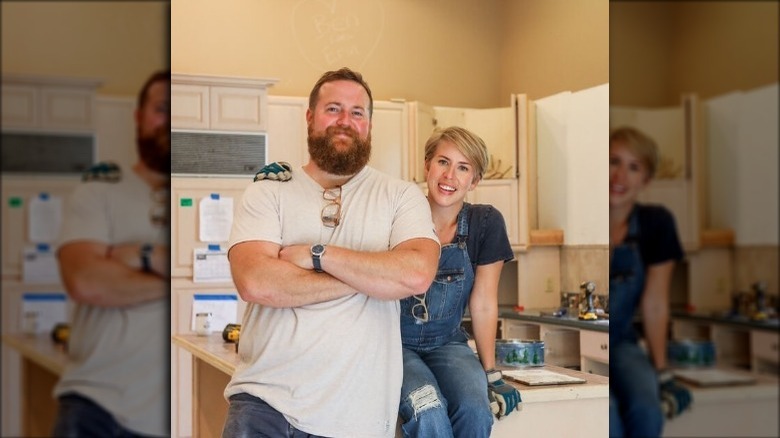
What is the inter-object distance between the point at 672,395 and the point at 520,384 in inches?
24.3

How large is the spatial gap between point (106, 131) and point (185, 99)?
2.36ft

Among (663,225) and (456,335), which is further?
(456,335)

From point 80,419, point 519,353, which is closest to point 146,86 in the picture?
point 80,419

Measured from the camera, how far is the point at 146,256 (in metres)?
1.03

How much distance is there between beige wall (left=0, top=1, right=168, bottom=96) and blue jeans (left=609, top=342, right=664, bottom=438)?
689mm

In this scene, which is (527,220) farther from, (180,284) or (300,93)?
(180,284)

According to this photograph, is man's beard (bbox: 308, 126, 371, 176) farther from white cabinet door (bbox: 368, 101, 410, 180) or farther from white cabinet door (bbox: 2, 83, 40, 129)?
white cabinet door (bbox: 2, 83, 40, 129)

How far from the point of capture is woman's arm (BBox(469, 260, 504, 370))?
1641 mm

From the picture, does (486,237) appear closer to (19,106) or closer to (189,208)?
(189,208)

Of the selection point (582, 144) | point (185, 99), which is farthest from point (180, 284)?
point (582, 144)

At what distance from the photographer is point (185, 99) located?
5.12 ft

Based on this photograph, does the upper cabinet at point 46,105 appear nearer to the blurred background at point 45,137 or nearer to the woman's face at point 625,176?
the blurred background at point 45,137

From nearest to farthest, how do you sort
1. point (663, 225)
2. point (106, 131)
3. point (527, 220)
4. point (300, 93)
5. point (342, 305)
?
1. point (106, 131)
2. point (663, 225)
3. point (342, 305)
4. point (300, 93)
5. point (527, 220)

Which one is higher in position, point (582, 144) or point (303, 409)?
point (582, 144)
